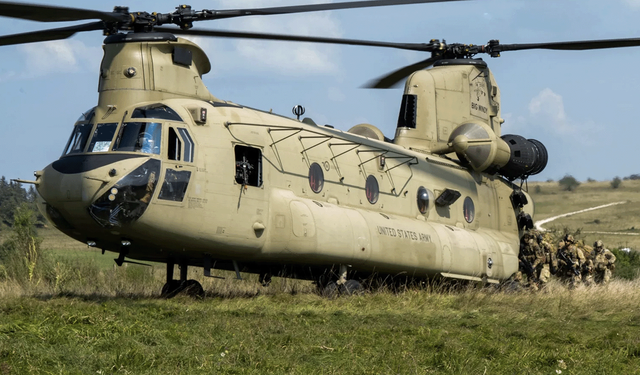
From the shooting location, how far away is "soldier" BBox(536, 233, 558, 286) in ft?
76.8

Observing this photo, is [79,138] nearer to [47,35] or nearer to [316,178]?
[47,35]

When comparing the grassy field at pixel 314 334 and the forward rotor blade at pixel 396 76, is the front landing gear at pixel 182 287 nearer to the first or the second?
the grassy field at pixel 314 334

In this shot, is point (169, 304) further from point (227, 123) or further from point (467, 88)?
point (467, 88)

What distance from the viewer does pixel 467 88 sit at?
2217cm

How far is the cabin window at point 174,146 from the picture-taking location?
14250mm

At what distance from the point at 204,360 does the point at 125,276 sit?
45.9 ft

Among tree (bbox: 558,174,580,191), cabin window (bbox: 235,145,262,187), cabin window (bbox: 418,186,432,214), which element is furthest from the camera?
tree (bbox: 558,174,580,191)

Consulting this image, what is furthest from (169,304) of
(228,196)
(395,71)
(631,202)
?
(631,202)

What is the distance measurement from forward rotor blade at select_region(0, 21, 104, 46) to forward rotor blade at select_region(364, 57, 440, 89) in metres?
9.18

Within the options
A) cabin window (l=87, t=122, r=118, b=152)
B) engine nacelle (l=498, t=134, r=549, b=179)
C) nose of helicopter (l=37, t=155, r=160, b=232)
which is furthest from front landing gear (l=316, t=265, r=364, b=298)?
engine nacelle (l=498, t=134, r=549, b=179)

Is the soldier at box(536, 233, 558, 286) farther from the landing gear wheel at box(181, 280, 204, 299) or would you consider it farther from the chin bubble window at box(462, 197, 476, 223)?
the landing gear wheel at box(181, 280, 204, 299)

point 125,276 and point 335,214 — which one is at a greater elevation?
point 335,214

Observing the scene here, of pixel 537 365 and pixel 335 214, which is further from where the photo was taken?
pixel 335 214

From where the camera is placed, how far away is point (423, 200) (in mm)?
19719
